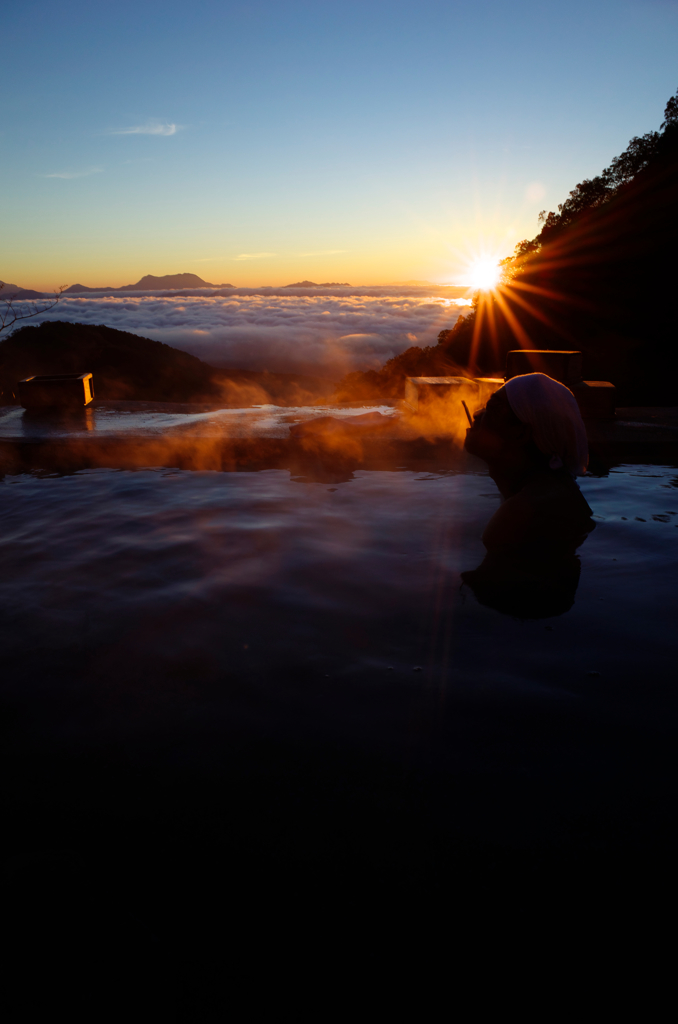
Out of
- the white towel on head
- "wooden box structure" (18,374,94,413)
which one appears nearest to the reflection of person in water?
the white towel on head

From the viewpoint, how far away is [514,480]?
13.4ft

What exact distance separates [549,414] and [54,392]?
8.70m

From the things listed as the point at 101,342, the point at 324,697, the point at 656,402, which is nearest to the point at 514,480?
the point at 324,697

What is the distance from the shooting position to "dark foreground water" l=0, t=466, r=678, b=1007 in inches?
77.0

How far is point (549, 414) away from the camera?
3654 millimetres

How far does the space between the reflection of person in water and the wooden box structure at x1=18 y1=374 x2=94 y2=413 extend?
26.6ft

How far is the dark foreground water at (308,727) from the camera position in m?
1.96

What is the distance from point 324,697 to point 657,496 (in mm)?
4576

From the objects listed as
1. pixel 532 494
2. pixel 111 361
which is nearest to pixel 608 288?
pixel 532 494

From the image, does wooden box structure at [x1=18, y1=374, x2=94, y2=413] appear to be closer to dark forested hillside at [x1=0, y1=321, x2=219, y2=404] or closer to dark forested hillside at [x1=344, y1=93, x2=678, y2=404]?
dark forested hillside at [x1=344, y1=93, x2=678, y2=404]

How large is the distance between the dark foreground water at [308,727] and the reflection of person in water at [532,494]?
0.19 metres

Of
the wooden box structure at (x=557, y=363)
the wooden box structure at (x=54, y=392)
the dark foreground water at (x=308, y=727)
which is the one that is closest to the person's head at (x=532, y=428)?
the dark foreground water at (x=308, y=727)

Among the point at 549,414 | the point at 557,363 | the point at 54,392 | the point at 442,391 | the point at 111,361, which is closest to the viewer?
the point at 549,414

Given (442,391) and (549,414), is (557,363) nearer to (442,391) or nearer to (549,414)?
(442,391)
